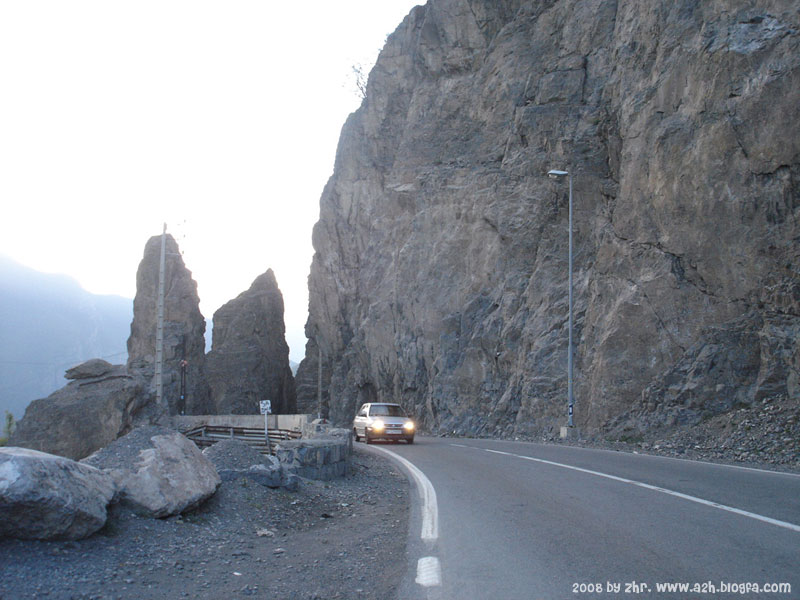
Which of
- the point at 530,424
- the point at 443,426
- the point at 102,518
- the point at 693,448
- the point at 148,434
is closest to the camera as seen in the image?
the point at 102,518

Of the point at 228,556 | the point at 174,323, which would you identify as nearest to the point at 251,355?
the point at 174,323

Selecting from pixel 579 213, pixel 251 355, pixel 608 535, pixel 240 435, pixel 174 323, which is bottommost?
pixel 240 435

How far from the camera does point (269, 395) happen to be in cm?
8650

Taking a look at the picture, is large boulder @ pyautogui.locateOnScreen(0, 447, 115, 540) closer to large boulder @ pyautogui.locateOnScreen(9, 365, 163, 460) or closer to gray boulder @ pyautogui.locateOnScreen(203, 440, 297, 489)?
gray boulder @ pyautogui.locateOnScreen(203, 440, 297, 489)

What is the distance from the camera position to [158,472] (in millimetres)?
7492

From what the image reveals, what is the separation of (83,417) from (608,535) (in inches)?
1551

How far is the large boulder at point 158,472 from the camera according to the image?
718cm

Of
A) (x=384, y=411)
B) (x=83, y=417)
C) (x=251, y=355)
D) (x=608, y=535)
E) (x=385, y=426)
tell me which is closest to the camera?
(x=608, y=535)

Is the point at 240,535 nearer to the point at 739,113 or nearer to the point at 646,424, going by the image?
the point at 646,424

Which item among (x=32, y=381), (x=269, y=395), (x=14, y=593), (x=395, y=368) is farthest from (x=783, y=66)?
(x=32, y=381)

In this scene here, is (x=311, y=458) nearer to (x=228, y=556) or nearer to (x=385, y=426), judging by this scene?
(x=228, y=556)

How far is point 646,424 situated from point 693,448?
4.54 m

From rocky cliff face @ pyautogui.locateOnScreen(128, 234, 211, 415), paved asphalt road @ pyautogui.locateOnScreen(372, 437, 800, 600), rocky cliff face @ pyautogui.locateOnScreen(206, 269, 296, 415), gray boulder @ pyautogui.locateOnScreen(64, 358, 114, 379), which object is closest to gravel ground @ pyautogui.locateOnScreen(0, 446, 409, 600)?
paved asphalt road @ pyautogui.locateOnScreen(372, 437, 800, 600)

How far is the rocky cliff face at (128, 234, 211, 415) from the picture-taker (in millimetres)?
75125
